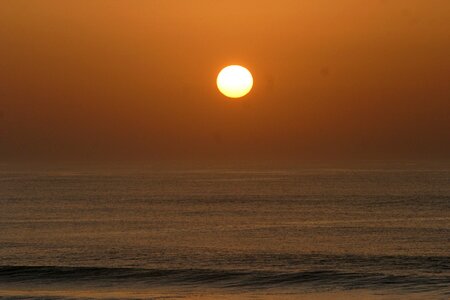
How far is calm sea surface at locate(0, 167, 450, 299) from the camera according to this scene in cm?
4245

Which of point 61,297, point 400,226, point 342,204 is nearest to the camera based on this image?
point 61,297

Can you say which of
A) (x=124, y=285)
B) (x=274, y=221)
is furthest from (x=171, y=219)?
(x=124, y=285)

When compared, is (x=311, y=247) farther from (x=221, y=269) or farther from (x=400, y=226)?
(x=400, y=226)

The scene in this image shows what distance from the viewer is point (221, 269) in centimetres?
4975

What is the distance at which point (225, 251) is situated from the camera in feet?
193

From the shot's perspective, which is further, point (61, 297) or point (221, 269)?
point (221, 269)

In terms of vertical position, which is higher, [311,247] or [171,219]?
[171,219]

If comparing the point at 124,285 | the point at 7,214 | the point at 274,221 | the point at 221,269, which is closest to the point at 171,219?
the point at 274,221

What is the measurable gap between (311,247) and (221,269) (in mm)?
12696

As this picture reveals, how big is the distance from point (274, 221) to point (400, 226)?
40.8 feet

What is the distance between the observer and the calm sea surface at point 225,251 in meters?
42.5

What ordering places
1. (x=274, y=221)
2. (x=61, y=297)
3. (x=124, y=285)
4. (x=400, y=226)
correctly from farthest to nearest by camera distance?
(x=274, y=221), (x=400, y=226), (x=124, y=285), (x=61, y=297)

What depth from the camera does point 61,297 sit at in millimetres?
38562

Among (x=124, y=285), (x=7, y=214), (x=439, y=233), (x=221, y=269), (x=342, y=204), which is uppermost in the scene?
(x=342, y=204)
